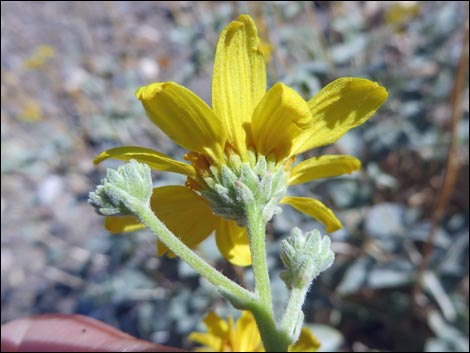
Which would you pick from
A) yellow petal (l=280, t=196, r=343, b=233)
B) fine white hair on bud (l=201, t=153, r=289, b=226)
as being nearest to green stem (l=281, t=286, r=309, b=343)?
fine white hair on bud (l=201, t=153, r=289, b=226)

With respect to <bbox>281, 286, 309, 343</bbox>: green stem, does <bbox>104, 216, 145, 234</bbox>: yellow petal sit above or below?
above

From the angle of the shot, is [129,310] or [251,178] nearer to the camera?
[251,178]

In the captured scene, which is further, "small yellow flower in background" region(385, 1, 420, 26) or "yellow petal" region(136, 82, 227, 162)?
"small yellow flower in background" region(385, 1, 420, 26)

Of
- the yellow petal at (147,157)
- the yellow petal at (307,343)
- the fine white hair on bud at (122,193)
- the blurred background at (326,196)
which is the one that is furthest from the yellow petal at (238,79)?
the blurred background at (326,196)

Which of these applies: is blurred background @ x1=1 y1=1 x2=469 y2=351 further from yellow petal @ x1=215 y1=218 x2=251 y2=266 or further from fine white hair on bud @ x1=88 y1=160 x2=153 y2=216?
fine white hair on bud @ x1=88 y1=160 x2=153 y2=216

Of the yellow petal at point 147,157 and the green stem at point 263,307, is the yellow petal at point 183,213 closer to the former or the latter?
the yellow petal at point 147,157

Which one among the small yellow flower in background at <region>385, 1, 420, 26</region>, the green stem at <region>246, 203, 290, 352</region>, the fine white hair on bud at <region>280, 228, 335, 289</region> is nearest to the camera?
the green stem at <region>246, 203, 290, 352</region>

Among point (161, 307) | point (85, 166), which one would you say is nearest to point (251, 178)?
point (161, 307)

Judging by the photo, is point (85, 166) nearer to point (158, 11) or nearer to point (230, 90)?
point (158, 11)
